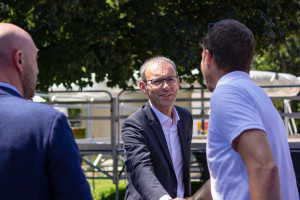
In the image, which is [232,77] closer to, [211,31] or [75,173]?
[211,31]

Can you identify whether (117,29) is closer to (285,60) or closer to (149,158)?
(149,158)

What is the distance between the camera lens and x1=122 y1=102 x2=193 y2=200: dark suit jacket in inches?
117

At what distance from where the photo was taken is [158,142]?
10.6 feet

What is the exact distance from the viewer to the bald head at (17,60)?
65.5 inches

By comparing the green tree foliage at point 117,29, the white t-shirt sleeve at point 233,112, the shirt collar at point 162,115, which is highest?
the green tree foliage at point 117,29

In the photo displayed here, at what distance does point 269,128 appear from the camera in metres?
1.97

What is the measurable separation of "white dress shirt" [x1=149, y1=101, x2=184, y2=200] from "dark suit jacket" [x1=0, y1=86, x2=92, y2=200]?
170 cm

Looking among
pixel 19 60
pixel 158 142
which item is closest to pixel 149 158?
pixel 158 142

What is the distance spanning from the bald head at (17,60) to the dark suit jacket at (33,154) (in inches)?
4.9

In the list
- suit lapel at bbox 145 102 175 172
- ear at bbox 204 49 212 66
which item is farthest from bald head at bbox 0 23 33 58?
suit lapel at bbox 145 102 175 172

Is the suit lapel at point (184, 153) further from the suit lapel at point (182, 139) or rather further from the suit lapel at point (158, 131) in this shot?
the suit lapel at point (158, 131)

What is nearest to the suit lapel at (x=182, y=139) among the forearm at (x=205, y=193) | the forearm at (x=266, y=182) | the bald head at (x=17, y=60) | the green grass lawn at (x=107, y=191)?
the forearm at (x=205, y=193)

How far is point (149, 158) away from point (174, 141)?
32 centimetres

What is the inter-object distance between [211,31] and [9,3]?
6.85 meters
